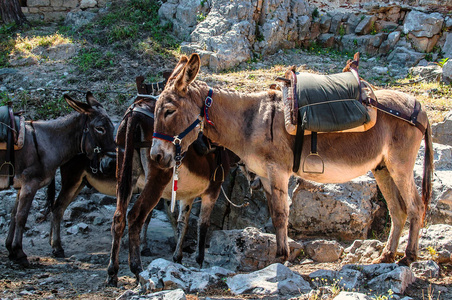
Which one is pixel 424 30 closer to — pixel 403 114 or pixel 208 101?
pixel 403 114

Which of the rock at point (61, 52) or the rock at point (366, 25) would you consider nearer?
the rock at point (61, 52)

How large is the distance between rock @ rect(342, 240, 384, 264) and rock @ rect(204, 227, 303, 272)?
98 centimetres

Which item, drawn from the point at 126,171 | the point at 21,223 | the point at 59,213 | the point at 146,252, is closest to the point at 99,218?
the point at 59,213

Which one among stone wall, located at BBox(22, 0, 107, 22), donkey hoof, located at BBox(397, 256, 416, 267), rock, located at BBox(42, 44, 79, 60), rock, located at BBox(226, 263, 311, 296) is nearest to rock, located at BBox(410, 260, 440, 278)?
donkey hoof, located at BBox(397, 256, 416, 267)

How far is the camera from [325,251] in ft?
18.8

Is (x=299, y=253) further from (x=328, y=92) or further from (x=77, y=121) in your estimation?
(x=77, y=121)

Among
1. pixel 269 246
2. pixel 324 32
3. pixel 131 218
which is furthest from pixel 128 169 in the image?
pixel 324 32

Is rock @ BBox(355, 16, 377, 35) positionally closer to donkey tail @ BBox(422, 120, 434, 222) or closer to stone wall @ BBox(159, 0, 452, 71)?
stone wall @ BBox(159, 0, 452, 71)

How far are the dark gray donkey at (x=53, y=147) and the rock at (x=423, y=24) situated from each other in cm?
1041

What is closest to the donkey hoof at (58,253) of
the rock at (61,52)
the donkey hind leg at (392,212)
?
the donkey hind leg at (392,212)

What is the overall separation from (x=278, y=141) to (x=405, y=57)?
9.38m

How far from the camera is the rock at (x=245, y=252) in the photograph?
545cm

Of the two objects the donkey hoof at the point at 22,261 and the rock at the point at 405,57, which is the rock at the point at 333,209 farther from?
the rock at the point at 405,57

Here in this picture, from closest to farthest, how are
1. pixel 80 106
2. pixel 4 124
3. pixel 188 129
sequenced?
pixel 188 129 → pixel 4 124 → pixel 80 106
